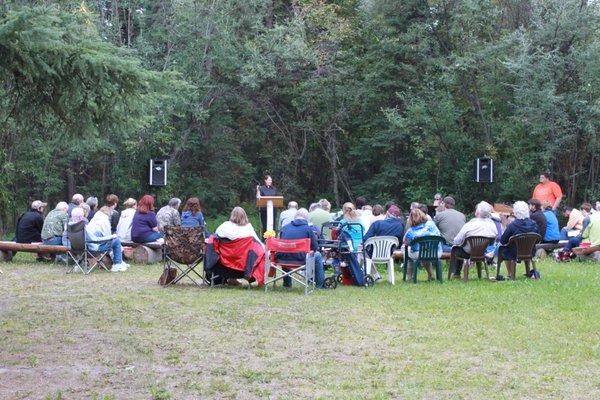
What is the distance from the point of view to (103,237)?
11.4m

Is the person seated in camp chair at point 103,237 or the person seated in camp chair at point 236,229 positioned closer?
the person seated in camp chair at point 236,229

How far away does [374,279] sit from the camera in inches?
417

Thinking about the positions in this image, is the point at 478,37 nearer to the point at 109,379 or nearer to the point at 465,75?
the point at 465,75

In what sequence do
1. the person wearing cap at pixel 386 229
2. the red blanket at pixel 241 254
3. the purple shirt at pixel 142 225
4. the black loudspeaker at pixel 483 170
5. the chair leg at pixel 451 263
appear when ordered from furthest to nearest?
the black loudspeaker at pixel 483 170 < the purple shirt at pixel 142 225 < the person wearing cap at pixel 386 229 < the chair leg at pixel 451 263 < the red blanket at pixel 241 254

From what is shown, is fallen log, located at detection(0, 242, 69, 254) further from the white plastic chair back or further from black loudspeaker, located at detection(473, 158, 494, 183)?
black loudspeaker, located at detection(473, 158, 494, 183)

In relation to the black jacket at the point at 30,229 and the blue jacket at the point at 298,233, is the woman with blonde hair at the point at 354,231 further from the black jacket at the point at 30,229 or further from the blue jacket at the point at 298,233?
the black jacket at the point at 30,229

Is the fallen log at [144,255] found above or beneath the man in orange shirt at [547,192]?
beneath

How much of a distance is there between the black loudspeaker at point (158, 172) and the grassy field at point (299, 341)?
9429mm

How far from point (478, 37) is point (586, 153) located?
157 inches

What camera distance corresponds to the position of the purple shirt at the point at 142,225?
12578 mm

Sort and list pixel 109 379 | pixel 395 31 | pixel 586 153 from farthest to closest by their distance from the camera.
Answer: pixel 395 31 < pixel 586 153 < pixel 109 379

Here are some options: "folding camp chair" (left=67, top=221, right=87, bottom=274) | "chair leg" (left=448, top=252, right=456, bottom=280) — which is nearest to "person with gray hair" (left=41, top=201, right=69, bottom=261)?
"folding camp chair" (left=67, top=221, right=87, bottom=274)

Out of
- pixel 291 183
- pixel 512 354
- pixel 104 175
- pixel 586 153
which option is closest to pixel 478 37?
pixel 586 153

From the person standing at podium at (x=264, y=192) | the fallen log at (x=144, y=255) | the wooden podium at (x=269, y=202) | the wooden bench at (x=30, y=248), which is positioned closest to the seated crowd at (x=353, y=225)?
the fallen log at (x=144, y=255)
